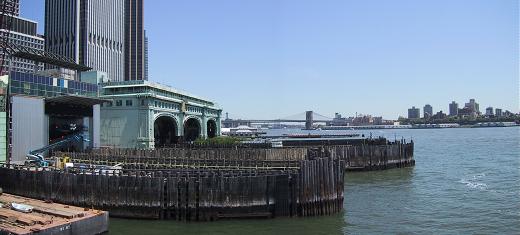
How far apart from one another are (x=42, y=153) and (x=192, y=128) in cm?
6293

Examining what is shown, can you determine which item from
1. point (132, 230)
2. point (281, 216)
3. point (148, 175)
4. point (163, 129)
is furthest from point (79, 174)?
point (163, 129)

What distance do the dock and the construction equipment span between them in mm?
17183

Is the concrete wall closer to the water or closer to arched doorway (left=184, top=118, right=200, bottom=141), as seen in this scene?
the water

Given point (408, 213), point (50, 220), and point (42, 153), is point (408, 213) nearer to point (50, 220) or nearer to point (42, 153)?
point (50, 220)

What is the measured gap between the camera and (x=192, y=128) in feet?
396

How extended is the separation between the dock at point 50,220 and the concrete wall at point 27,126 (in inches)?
886

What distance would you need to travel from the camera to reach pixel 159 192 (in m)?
36.7

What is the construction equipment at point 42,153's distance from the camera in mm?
51438

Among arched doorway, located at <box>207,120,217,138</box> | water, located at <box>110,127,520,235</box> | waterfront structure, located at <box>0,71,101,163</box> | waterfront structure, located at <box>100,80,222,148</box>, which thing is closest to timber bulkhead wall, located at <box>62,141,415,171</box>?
waterfront structure, located at <box>0,71,101,163</box>

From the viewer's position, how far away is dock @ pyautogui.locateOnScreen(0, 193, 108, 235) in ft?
89.6

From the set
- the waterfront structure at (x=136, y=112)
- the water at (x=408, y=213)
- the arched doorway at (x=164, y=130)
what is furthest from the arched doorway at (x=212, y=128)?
the water at (x=408, y=213)

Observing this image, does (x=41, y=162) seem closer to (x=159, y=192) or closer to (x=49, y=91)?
(x=49, y=91)

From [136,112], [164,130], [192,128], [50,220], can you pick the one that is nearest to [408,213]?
[50,220]

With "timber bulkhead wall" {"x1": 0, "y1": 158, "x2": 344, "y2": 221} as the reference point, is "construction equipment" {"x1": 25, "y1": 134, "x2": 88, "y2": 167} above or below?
above
